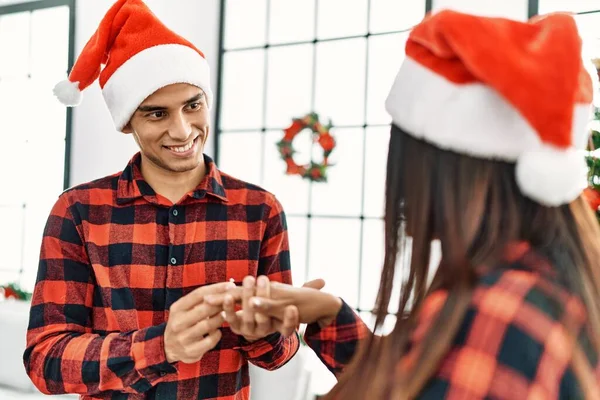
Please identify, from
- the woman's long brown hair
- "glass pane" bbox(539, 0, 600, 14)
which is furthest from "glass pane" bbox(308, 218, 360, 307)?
the woman's long brown hair

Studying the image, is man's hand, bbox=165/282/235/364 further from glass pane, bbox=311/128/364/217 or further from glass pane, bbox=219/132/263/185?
glass pane, bbox=219/132/263/185

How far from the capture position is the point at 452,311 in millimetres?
696

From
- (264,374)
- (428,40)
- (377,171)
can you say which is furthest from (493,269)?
(377,171)

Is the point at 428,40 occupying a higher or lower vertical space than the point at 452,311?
higher

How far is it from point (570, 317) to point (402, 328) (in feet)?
0.68

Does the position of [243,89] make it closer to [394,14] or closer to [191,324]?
[394,14]

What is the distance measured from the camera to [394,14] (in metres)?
3.30

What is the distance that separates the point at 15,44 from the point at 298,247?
2.66m

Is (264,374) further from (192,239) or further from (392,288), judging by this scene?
(392,288)

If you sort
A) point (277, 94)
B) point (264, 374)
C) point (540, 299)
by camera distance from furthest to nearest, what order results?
point (277, 94), point (264, 374), point (540, 299)

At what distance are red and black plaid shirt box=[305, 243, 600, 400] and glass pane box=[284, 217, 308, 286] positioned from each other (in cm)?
287

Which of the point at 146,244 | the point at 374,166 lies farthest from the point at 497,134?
the point at 374,166

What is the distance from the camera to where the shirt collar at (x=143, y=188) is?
4.33ft

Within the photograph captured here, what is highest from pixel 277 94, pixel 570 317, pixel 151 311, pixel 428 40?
pixel 277 94
